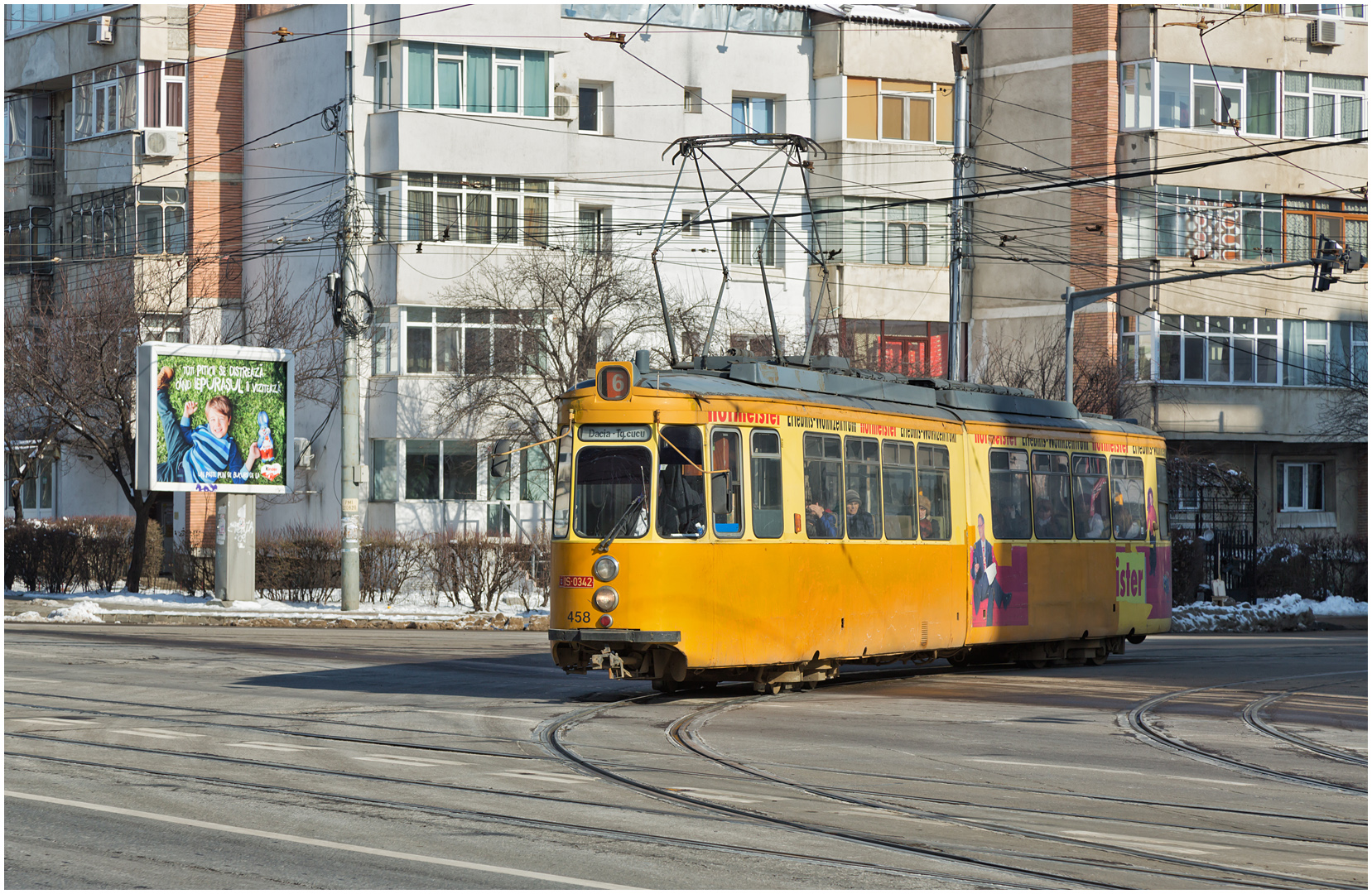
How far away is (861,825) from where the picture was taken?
29.5 ft

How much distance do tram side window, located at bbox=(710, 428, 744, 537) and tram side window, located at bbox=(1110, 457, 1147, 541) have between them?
7.73m

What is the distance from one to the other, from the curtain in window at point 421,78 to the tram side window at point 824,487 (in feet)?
85.6

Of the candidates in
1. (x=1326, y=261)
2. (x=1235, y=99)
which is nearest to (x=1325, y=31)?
(x=1235, y=99)

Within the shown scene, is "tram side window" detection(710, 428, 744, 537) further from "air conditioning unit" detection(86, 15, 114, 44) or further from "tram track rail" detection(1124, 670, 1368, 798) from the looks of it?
"air conditioning unit" detection(86, 15, 114, 44)

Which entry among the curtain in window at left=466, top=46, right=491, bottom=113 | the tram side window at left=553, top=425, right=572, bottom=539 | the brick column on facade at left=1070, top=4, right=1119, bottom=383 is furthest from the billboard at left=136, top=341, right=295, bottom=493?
the brick column on facade at left=1070, top=4, right=1119, bottom=383

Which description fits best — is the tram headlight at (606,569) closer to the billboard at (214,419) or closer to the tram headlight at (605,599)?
the tram headlight at (605,599)

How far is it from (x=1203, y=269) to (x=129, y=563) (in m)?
27.2

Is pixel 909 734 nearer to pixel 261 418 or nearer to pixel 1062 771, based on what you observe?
pixel 1062 771

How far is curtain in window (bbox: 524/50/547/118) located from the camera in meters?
41.3

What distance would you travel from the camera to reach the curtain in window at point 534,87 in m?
41.3

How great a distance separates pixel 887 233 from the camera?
4603cm

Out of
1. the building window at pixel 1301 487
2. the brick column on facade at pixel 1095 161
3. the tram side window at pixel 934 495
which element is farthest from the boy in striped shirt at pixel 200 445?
the building window at pixel 1301 487

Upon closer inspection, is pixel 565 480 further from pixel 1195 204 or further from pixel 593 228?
pixel 1195 204

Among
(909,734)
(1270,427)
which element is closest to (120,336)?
(909,734)
